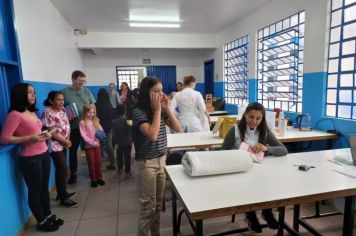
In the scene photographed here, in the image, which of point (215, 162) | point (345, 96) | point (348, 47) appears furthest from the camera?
point (345, 96)

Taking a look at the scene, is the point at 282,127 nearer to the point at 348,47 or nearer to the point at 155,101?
the point at 348,47

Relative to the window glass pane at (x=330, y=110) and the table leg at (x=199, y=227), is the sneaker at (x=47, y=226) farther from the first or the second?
the window glass pane at (x=330, y=110)

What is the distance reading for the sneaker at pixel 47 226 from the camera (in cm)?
243

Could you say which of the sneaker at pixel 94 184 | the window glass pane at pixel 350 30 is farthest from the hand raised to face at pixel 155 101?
the window glass pane at pixel 350 30

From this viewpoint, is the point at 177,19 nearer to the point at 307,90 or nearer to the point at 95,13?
the point at 95,13

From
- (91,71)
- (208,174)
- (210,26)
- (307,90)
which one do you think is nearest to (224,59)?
(210,26)

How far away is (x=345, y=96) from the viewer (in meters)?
3.19

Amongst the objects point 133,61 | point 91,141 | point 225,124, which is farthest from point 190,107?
point 133,61

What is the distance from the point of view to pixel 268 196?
1.36 meters

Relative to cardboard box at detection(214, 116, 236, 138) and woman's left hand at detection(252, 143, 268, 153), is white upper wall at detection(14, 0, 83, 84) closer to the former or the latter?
cardboard box at detection(214, 116, 236, 138)

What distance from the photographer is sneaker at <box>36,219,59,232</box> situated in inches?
95.8

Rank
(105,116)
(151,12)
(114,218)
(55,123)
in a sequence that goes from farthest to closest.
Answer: (151,12)
(105,116)
(55,123)
(114,218)

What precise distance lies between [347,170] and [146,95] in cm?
155

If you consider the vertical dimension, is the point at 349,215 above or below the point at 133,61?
below
